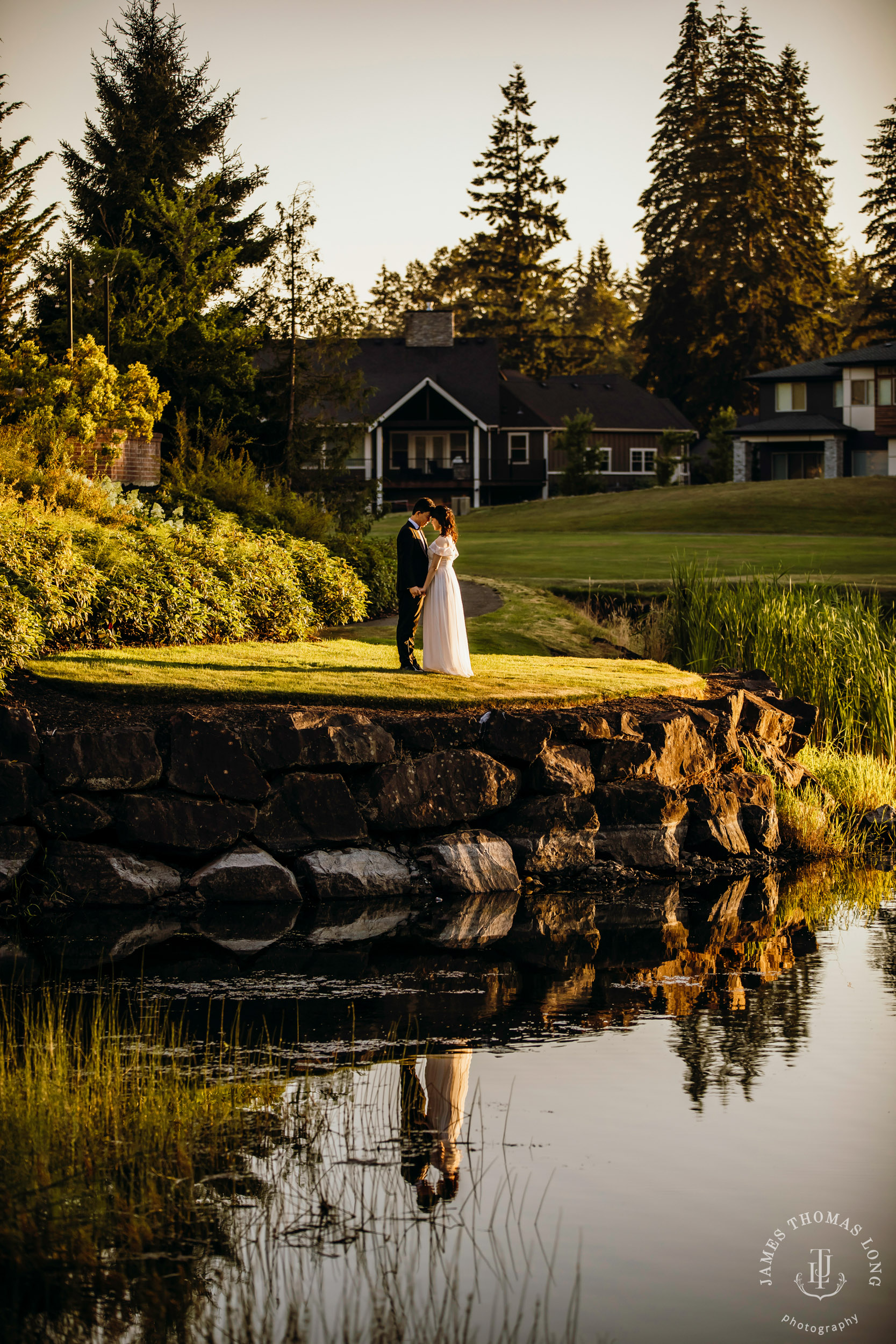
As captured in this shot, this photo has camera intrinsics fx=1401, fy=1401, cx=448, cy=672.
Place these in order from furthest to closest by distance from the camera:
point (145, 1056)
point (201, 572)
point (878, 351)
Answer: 1. point (878, 351)
2. point (201, 572)
3. point (145, 1056)

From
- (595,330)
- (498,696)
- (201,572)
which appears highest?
(595,330)

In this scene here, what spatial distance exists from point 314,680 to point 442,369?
184 ft

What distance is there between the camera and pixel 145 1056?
7184 mm

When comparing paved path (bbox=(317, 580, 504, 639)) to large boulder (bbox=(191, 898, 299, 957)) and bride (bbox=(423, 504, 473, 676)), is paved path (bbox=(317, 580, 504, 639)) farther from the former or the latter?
large boulder (bbox=(191, 898, 299, 957))

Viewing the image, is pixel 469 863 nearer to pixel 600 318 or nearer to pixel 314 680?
pixel 314 680

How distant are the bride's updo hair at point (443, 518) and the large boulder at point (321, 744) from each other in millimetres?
2349

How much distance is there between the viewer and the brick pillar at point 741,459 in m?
66.1

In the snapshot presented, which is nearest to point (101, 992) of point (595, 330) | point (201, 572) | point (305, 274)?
point (201, 572)

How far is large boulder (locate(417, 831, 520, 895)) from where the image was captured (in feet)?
37.6

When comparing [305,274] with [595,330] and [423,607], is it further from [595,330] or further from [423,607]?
[595,330]

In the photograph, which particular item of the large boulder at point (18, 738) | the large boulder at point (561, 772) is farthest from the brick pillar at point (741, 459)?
the large boulder at point (18, 738)

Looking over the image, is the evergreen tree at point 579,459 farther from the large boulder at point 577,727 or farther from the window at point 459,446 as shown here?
the large boulder at point 577,727

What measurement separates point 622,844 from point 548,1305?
7.68 metres

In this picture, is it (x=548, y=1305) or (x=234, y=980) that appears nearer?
(x=548, y=1305)
